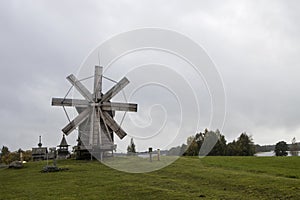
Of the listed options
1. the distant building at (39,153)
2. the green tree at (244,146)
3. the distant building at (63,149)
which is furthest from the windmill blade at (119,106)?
the green tree at (244,146)

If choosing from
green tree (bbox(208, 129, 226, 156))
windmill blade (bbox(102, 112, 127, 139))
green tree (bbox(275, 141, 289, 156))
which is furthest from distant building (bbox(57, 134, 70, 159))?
green tree (bbox(275, 141, 289, 156))

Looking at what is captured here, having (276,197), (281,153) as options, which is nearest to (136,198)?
(276,197)

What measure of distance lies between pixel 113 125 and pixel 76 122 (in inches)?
142

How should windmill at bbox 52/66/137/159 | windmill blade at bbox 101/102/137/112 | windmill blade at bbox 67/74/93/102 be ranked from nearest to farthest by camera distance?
1. windmill at bbox 52/66/137/159
2. windmill blade at bbox 101/102/137/112
3. windmill blade at bbox 67/74/93/102

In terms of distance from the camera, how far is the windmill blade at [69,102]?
1253 inches

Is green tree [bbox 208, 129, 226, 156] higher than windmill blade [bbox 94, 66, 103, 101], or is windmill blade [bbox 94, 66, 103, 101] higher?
windmill blade [bbox 94, 66, 103, 101]

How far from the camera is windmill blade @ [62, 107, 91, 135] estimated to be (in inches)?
1253

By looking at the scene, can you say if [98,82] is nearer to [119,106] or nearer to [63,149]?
Answer: [119,106]

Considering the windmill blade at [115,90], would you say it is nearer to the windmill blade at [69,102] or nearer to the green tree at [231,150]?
the windmill blade at [69,102]

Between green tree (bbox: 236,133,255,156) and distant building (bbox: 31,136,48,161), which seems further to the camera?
green tree (bbox: 236,133,255,156)

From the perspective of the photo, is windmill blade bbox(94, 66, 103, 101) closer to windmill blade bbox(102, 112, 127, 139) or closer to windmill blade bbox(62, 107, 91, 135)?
windmill blade bbox(62, 107, 91, 135)

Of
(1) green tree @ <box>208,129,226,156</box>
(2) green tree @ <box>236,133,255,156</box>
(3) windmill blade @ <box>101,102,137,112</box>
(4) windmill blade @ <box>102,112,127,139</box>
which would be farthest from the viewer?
(2) green tree @ <box>236,133,255,156</box>

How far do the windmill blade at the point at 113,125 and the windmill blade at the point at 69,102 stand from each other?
224 cm

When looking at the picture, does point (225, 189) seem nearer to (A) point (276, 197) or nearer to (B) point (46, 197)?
(A) point (276, 197)
